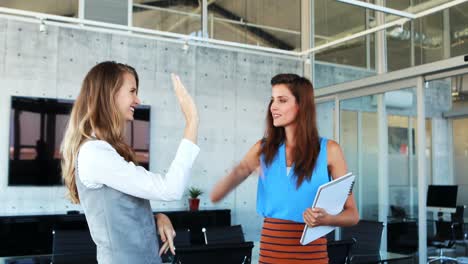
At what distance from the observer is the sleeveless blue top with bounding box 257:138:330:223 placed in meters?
1.57

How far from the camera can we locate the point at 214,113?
8.06 meters

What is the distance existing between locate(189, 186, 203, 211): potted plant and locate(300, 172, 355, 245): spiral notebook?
5.81 m

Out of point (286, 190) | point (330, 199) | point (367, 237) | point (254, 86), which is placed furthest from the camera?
point (254, 86)

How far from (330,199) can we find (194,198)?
19.6 ft

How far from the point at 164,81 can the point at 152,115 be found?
57 cm

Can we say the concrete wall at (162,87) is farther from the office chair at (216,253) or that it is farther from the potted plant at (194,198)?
the office chair at (216,253)

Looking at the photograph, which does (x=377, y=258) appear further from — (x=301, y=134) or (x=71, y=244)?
(x=301, y=134)

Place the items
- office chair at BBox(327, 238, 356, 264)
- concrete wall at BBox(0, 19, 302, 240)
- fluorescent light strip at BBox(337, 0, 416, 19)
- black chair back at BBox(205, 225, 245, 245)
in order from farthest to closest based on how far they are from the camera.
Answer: concrete wall at BBox(0, 19, 302, 240) → fluorescent light strip at BBox(337, 0, 416, 19) → black chair back at BBox(205, 225, 245, 245) → office chair at BBox(327, 238, 356, 264)

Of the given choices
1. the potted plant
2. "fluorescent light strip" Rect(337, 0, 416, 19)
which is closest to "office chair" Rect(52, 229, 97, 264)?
the potted plant

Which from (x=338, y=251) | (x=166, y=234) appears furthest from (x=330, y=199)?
(x=338, y=251)

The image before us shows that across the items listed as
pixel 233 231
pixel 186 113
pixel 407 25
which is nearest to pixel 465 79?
pixel 407 25

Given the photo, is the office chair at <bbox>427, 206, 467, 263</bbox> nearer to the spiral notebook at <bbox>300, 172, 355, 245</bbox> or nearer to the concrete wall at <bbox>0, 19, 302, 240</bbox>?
the concrete wall at <bbox>0, 19, 302, 240</bbox>

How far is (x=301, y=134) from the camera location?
166 cm

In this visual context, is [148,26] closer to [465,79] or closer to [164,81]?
[164,81]
